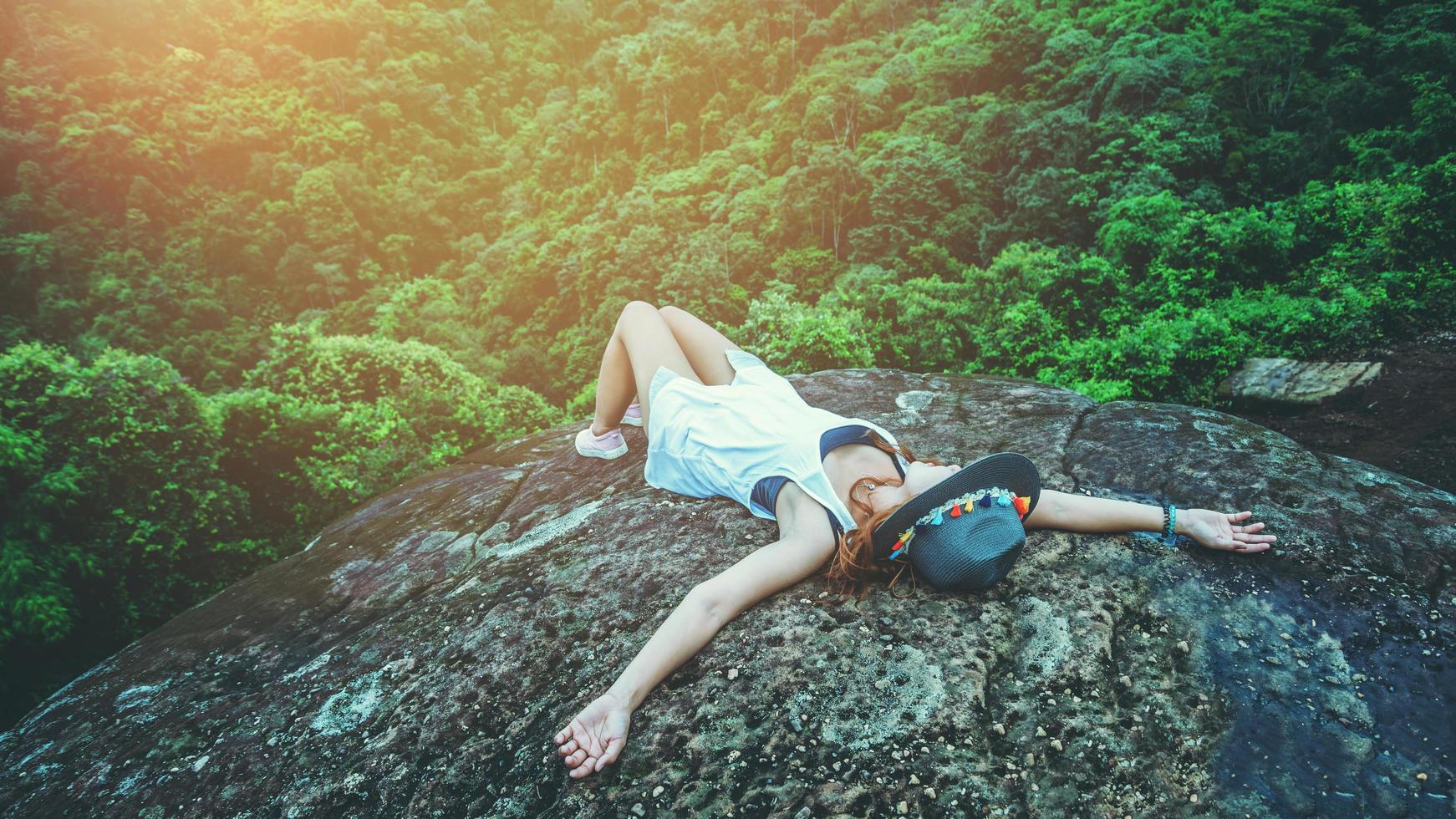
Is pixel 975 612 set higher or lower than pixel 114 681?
lower

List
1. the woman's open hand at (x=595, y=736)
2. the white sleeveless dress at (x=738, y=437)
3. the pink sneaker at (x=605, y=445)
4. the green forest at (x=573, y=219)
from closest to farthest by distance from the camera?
the woman's open hand at (x=595, y=736) < the white sleeveless dress at (x=738, y=437) < the pink sneaker at (x=605, y=445) < the green forest at (x=573, y=219)

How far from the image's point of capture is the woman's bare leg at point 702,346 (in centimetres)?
349

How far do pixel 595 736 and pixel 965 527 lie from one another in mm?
1407

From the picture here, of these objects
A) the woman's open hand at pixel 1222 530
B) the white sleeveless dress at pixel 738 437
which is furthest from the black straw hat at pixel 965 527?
the woman's open hand at pixel 1222 530

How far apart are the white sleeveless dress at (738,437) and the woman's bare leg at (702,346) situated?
105mm

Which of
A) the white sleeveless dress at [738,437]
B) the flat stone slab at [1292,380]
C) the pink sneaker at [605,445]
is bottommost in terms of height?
the flat stone slab at [1292,380]

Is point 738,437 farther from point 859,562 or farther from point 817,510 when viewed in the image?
point 859,562

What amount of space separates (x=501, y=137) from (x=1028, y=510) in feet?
141

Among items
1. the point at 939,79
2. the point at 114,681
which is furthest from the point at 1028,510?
the point at 939,79

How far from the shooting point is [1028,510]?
2377 millimetres

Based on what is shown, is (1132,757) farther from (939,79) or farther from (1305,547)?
(939,79)

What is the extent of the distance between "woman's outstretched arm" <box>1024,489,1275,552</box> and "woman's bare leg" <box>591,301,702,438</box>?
70.3 inches

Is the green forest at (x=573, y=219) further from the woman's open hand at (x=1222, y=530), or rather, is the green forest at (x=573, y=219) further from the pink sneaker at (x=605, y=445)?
the woman's open hand at (x=1222, y=530)

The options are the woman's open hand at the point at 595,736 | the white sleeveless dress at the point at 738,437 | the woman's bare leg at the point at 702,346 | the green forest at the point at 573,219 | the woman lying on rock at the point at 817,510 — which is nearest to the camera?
the woman's open hand at the point at 595,736
